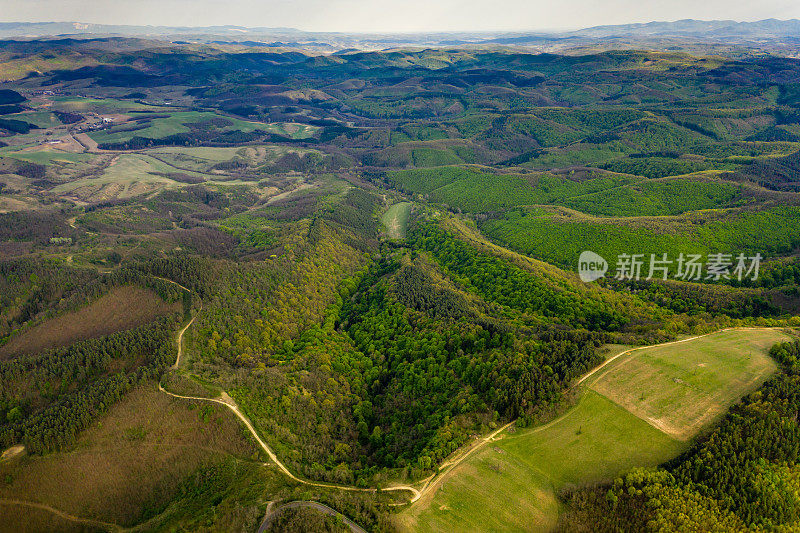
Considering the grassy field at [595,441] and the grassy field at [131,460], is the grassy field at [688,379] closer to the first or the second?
the grassy field at [595,441]

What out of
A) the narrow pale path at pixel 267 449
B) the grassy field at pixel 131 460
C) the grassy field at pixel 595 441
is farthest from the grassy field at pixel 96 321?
the grassy field at pixel 595 441

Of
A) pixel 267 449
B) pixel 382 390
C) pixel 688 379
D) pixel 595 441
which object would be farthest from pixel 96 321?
pixel 688 379

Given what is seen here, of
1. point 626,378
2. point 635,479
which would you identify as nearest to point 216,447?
point 635,479

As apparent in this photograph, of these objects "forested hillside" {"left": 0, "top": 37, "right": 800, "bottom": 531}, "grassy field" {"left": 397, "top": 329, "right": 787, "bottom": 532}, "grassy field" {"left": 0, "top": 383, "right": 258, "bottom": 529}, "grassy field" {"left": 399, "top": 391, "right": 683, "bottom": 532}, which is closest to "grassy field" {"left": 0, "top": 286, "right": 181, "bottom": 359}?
"forested hillside" {"left": 0, "top": 37, "right": 800, "bottom": 531}

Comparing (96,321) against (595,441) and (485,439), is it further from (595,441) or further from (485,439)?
(595,441)

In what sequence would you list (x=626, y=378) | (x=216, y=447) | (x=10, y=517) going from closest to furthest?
1. (x=10, y=517)
2. (x=216, y=447)
3. (x=626, y=378)

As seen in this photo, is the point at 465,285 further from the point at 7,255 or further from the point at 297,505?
the point at 7,255

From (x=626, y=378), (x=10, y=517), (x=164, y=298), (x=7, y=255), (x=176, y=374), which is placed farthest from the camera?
(x=7, y=255)
